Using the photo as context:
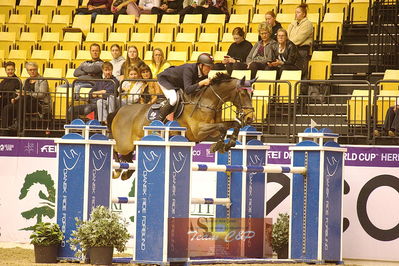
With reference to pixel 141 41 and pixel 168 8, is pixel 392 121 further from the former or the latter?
pixel 168 8

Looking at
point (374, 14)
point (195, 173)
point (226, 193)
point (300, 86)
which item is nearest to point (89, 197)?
point (226, 193)

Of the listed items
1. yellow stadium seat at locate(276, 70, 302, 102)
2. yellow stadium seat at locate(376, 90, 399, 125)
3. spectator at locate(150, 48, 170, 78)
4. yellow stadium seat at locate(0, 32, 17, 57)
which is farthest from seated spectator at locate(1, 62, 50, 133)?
yellow stadium seat at locate(376, 90, 399, 125)

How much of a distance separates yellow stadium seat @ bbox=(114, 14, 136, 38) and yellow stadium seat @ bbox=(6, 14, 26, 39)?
2256 mm

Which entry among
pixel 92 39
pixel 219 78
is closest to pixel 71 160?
pixel 219 78

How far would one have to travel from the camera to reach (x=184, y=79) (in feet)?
47.1

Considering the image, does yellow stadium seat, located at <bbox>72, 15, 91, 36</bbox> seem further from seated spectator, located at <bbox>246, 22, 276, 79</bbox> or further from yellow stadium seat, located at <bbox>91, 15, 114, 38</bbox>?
seated spectator, located at <bbox>246, 22, 276, 79</bbox>

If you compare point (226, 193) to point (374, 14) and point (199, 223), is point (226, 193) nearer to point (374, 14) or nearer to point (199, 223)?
point (199, 223)

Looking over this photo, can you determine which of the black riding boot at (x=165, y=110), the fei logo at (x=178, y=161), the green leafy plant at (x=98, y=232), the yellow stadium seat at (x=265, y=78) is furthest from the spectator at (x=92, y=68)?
the fei logo at (x=178, y=161)

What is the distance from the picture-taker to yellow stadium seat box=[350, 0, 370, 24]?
62.3 ft

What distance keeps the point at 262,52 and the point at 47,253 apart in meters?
6.63

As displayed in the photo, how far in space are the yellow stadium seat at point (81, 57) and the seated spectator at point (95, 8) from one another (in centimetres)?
206

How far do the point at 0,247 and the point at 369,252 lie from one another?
19.2ft

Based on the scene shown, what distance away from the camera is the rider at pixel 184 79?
14146 mm

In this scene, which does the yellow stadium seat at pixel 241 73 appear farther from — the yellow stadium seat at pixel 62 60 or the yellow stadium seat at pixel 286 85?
the yellow stadium seat at pixel 62 60
